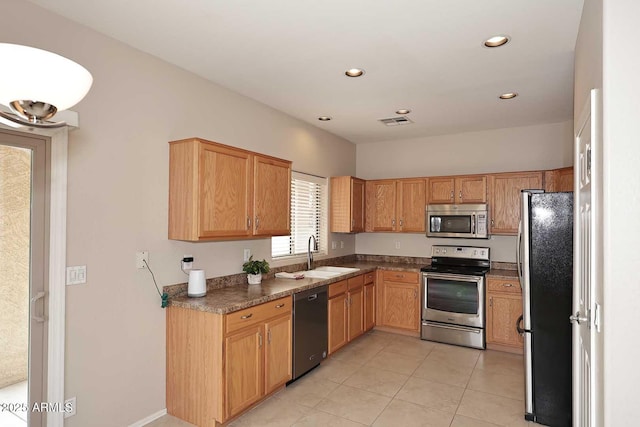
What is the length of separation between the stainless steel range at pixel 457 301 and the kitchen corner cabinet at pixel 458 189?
691mm

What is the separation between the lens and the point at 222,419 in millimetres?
2660

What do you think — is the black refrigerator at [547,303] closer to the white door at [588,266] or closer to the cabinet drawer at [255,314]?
the white door at [588,266]

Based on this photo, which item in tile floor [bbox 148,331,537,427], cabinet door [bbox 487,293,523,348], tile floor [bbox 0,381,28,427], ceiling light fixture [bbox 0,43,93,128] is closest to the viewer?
ceiling light fixture [bbox 0,43,93,128]

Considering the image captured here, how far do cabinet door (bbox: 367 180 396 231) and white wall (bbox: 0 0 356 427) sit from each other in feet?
9.55

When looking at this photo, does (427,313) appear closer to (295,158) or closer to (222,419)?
(295,158)

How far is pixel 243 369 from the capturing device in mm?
2854

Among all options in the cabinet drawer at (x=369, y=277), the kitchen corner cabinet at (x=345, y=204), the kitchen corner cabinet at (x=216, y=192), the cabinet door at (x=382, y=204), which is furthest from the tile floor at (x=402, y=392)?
the cabinet door at (x=382, y=204)

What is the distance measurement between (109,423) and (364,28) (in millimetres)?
3202

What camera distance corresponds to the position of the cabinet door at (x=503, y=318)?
4355mm

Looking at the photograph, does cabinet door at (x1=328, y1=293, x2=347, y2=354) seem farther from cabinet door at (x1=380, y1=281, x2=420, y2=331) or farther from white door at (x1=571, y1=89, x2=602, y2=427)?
white door at (x1=571, y1=89, x2=602, y2=427)

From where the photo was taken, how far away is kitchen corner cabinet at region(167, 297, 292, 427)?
267 centimetres

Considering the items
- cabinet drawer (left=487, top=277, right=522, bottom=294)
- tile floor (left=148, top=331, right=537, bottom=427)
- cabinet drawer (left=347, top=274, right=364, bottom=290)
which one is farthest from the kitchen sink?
cabinet drawer (left=487, top=277, right=522, bottom=294)

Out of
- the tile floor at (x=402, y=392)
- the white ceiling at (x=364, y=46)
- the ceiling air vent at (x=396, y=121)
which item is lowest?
the tile floor at (x=402, y=392)

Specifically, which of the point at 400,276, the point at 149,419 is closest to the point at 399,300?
the point at 400,276
